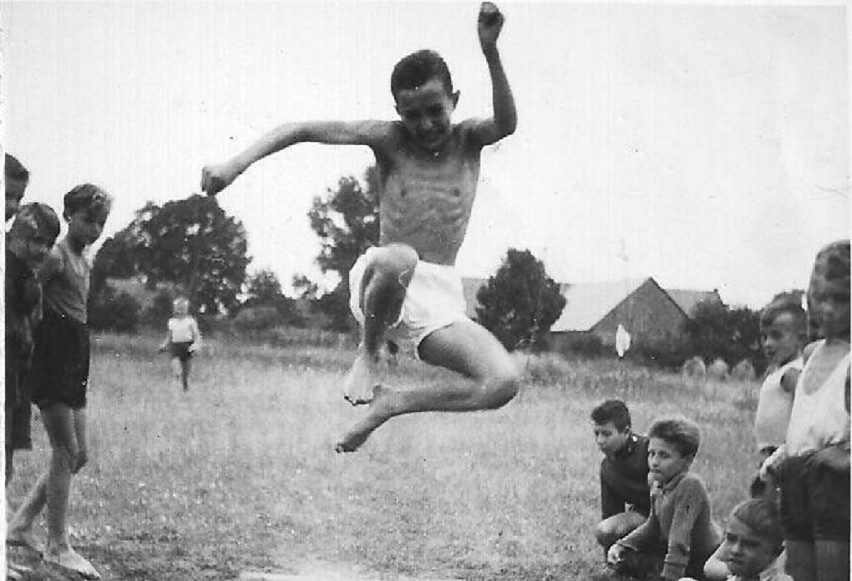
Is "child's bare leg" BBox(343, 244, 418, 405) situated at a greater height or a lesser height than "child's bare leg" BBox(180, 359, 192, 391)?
greater

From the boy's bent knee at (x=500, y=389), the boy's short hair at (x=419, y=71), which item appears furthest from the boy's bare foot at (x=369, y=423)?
the boy's short hair at (x=419, y=71)

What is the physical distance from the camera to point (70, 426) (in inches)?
145

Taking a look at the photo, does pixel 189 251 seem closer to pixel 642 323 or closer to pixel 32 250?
pixel 32 250

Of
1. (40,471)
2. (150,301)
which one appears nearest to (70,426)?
(40,471)

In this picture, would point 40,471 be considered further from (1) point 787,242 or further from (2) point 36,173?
(1) point 787,242

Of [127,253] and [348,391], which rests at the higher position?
[127,253]

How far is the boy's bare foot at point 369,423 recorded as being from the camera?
3.64 metres

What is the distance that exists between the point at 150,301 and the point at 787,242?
197cm

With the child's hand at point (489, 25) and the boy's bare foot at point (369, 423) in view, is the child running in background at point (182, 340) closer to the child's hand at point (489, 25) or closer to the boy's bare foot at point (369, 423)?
the boy's bare foot at point (369, 423)

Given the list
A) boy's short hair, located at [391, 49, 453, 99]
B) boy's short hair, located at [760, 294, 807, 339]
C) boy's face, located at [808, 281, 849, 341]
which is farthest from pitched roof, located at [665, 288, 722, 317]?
boy's short hair, located at [391, 49, 453, 99]

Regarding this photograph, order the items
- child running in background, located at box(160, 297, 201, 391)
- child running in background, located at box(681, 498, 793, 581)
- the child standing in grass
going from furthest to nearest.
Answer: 1. child running in background, located at box(160, 297, 201, 391)
2. the child standing in grass
3. child running in background, located at box(681, 498, 793, 581)

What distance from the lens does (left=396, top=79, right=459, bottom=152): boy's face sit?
3.62 m

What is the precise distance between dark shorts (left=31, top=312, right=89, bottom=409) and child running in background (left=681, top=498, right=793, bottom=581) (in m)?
1.94

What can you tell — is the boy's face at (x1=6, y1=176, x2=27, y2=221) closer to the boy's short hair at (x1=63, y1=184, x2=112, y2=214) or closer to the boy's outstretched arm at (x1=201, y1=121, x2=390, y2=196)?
the boy's short hair at (x1=63, y1=184, x2=112, y2=214)
